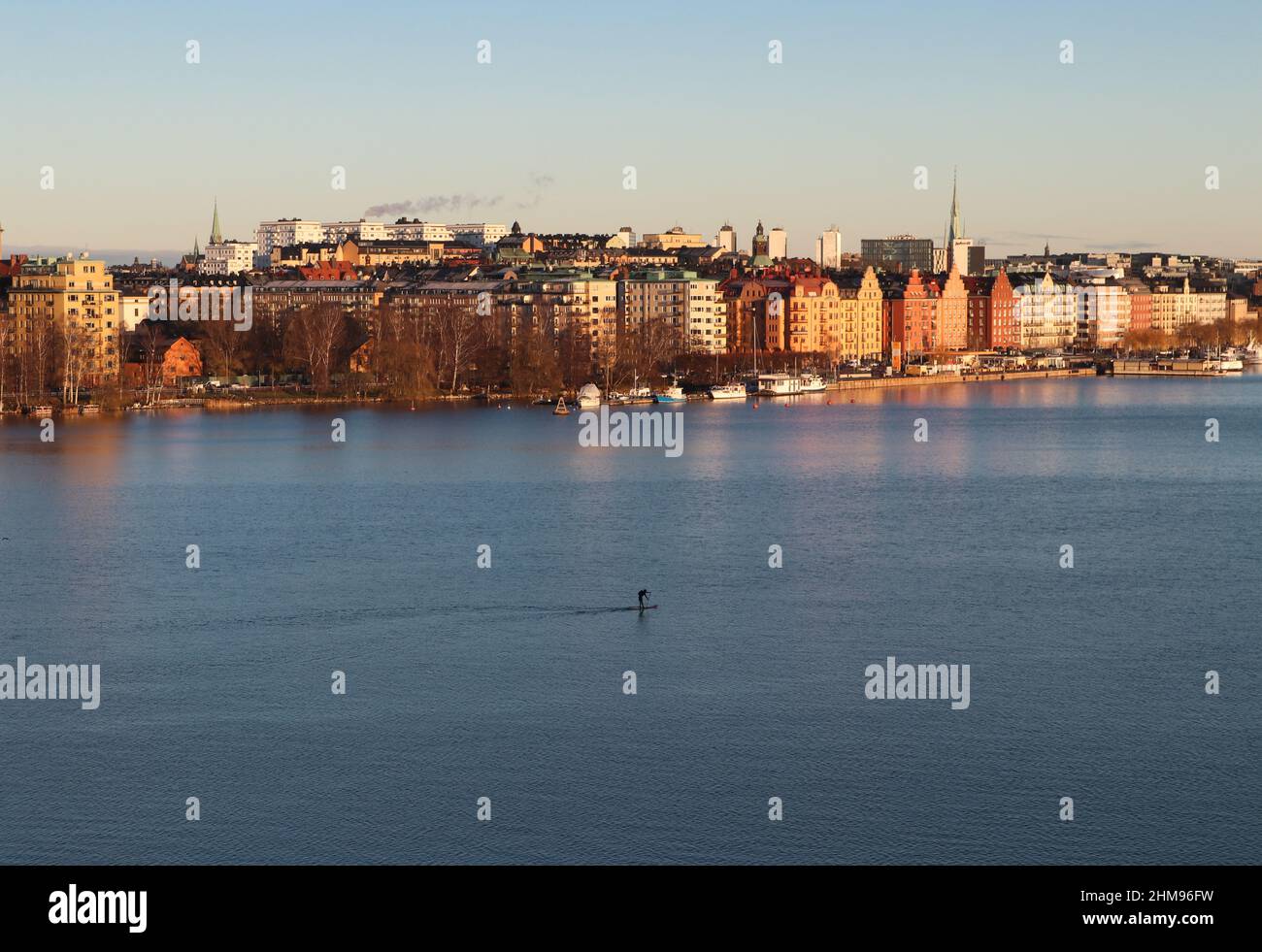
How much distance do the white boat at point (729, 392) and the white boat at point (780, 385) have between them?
0.45 m

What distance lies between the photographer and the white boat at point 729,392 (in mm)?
33812

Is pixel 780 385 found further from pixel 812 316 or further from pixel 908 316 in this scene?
pixel 908 316

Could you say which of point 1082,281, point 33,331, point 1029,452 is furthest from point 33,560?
point 1082,281

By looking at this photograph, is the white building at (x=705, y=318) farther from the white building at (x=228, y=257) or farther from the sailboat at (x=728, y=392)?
the white building at (x=228, y=257)

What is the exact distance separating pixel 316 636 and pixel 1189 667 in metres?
4.28

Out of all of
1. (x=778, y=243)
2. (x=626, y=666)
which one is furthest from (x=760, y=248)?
(x=626, y=666)

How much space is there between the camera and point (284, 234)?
242 ft

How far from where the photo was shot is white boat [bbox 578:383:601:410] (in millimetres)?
30284

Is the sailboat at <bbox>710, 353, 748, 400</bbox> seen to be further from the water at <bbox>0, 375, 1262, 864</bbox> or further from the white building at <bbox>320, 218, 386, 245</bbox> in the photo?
the white building at <bbox>320, 218, 386, 245</bbox>

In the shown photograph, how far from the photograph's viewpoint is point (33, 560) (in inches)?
508

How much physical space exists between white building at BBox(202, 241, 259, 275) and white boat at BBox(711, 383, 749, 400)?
3305 centimetres

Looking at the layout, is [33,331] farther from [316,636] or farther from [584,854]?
[584,854]

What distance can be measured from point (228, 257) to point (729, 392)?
3530cm

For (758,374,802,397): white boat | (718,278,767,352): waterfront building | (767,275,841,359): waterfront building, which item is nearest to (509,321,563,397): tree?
(758,374,802,397): white boat
